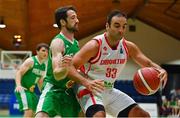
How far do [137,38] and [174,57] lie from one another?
227 cm

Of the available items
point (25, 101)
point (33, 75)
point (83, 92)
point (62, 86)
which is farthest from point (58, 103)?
point (33, 75)

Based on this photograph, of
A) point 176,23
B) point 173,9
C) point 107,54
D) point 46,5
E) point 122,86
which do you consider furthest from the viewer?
point 122,86

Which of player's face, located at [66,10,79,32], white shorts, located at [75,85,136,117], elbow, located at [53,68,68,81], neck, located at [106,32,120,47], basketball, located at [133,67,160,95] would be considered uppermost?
player's face, located at [66,10,79,32]

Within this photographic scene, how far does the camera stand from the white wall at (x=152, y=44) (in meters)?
20.2

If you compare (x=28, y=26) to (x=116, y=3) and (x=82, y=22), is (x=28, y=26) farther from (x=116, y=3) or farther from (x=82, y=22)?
(x=116, y=3)

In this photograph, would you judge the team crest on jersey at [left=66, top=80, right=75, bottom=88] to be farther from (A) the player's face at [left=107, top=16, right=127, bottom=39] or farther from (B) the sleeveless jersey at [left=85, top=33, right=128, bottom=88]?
(A) the player's face at [left=107, top=16, right=127, bottom=39]

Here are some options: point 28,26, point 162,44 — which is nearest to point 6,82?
point 28,26

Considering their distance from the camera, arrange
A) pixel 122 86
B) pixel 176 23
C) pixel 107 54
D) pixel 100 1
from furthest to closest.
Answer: pixel 122 86
pixel 176 23
pixel 100 1
pixel 107 54

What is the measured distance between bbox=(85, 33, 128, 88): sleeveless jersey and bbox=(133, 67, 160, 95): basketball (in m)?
0.25

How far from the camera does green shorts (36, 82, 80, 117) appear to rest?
396 centimetres

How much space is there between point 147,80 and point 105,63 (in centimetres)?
47

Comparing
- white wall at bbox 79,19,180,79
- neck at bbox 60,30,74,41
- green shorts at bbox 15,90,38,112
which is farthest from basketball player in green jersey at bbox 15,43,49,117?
white wall at bbox 79,19,180,79

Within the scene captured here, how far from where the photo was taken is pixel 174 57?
20.8 m

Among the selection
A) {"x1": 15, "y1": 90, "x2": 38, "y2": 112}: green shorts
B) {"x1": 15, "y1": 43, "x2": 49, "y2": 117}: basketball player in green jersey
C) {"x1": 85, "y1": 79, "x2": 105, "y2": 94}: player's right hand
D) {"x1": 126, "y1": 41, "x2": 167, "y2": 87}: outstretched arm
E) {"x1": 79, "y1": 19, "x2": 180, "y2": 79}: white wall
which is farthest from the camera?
{"x1": 79, "y1": 19, "x2": 180, "y2": 79}: white wall
